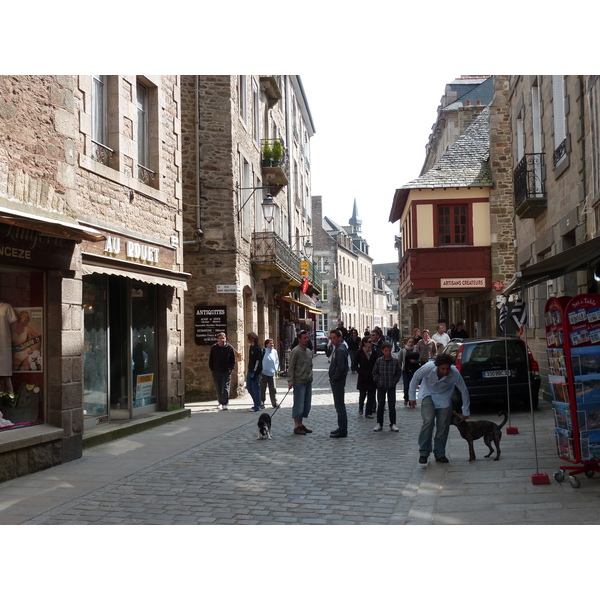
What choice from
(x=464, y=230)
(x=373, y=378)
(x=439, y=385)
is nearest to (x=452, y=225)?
(x=464, y=230)

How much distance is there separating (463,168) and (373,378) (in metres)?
18.4

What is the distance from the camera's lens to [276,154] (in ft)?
81.3

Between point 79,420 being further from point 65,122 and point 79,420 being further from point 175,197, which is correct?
point 175,197

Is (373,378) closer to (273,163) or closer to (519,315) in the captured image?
(519,315)

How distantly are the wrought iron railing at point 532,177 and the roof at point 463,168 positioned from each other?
11113mm

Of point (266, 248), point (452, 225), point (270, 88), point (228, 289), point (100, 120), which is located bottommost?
point (228, 289)

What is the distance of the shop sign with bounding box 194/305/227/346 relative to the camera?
18.9 m

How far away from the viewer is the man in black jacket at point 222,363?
16.1 metres

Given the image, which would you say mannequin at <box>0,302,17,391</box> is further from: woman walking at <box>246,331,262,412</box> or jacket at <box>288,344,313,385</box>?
woman walking at <box>246,331,262,412</box>

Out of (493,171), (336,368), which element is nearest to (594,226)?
(336,368)

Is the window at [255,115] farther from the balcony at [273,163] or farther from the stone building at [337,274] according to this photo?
the stone building at [337,274]

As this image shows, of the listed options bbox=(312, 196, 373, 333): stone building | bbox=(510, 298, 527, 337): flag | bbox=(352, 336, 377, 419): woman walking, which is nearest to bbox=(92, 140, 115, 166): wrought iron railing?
bbox=(352, 336, 377, 419): woman walking

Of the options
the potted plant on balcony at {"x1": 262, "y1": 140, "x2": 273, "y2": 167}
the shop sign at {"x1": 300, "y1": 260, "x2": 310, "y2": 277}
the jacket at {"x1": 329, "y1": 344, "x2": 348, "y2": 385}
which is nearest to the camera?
the jacket at {"x1": 329, "y1": 344, "x2": 348, "y2": 385}

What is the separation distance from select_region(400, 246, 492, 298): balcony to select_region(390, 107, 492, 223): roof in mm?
2554
